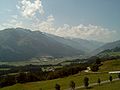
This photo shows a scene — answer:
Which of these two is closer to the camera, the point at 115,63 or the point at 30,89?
the point at 30,89

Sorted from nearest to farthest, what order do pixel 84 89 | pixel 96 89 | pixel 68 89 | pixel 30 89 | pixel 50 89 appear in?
pixel 96 89 < pixel 84 89 < pixel 68 89 < pixel 50 89 < pixel 30 89

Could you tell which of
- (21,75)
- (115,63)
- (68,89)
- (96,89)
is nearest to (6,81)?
(21,75)

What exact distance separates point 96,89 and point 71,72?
290 ft

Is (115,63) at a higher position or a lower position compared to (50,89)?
higher

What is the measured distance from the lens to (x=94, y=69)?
143875mm

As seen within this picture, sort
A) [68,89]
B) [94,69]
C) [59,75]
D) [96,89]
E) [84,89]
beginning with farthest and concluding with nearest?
[59,75]
[94,69]
[68,89]
[84,89]
[96,89]

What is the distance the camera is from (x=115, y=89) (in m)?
67.3

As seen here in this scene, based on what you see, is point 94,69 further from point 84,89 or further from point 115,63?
point 84,89

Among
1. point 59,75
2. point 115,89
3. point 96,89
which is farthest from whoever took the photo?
point 59,75

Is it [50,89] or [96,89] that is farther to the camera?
[50,89]

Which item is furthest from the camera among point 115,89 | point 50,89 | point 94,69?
point 94,69

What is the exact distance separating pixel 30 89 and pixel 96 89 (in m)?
37.3

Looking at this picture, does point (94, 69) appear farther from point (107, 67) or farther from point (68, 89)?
point (68, 89)

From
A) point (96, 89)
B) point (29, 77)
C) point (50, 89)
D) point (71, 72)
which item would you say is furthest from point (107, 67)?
point (96, 89)
